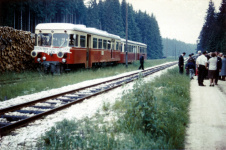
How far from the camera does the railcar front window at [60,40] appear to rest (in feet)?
51.9

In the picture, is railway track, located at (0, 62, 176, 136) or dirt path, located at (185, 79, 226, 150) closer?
Answer: dirt path, located at (185, 79, 226, 150)

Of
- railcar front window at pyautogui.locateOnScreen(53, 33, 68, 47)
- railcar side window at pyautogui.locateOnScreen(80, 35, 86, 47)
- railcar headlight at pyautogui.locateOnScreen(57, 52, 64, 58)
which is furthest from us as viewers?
railcar side window at pyautogui.locateOnScreen(80, 35, 86, 47)

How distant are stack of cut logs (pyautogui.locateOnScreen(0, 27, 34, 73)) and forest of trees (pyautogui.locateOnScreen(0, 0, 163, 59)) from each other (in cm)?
2196

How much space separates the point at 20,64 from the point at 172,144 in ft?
50.2

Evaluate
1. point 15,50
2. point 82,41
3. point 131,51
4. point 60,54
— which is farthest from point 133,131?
point 131,51

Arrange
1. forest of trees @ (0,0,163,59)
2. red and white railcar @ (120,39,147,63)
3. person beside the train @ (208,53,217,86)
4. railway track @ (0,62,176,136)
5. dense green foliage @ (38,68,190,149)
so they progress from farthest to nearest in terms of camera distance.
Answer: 1. forest of trees @ (0,0,163,59)
2. red and white railcar @ (120,39,147,63)
3. person beside the train @ (208,53,217,86)
4. railway track @ (0,62,176,136)
5. dense green foliage @ (38,68,190,149)

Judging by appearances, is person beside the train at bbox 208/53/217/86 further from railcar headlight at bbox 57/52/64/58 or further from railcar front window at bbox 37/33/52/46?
railcar front window at bbox 37/33/52/46

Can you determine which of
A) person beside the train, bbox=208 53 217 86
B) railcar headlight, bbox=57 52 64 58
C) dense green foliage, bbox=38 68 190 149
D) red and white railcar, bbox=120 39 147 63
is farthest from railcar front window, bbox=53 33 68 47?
red and white railcar, bbox=120 39 147 63

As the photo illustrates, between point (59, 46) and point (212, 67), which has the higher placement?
point (59, 46)

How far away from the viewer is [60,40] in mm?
15906

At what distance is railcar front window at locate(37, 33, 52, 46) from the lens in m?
16.1

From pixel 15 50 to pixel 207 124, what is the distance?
47.8 feet

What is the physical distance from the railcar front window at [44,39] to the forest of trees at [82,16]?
79.4 feet

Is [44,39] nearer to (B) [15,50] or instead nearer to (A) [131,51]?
(B) [15,50]
